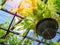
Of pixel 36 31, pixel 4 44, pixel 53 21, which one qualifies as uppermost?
pixel 53 21

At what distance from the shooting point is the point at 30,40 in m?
1.90

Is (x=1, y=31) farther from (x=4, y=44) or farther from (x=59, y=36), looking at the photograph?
(x=59, y=36)

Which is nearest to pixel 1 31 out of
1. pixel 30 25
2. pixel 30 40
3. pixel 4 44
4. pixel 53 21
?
pixel 4 44

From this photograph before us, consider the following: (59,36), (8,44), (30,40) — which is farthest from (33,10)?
(59,36)

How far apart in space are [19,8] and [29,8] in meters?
0.07

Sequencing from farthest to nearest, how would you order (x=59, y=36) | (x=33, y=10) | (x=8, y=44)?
(x=59, y=36) → (x=8, y=44) → (x=33, y=10)

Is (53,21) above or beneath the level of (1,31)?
above

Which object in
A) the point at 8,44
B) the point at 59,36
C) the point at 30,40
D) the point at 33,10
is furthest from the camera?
the point at 59,36

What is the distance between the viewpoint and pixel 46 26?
1533mm

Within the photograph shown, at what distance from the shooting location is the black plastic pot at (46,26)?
152 cm

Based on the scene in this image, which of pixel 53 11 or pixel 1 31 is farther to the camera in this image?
pixel 1 31

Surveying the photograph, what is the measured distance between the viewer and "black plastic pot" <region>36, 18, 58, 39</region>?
1.52 m

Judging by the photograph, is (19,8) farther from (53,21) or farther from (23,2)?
(53,21)

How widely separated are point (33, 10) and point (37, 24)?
0.10 m
